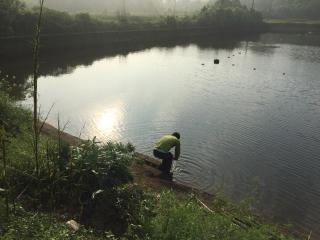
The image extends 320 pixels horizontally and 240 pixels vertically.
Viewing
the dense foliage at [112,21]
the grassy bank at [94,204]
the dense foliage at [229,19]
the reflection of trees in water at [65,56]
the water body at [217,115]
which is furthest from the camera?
the dense foliage at [229,19]

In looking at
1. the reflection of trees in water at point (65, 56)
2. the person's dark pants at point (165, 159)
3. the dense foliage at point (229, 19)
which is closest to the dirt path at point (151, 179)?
the person's dark pants at point (165, 159)

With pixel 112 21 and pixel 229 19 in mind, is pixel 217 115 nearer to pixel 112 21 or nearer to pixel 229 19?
pixel 112 21

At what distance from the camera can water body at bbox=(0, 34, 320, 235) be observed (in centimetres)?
1716

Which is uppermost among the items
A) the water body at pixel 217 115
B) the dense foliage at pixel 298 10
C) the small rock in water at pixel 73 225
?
the dense foliage at pixel 298 10

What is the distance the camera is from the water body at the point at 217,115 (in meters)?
17.2

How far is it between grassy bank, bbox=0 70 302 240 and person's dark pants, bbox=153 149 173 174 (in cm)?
345

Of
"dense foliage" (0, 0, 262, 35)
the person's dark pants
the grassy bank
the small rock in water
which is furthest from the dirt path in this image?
"dense foliage" (0, 0, 262, 35)

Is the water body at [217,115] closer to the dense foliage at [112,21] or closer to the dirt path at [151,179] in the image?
the dirt path at [151,179]

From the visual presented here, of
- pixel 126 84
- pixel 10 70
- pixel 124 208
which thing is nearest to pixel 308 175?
pixel 124 208

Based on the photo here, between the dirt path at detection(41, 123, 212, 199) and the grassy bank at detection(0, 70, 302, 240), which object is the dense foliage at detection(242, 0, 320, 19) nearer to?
the dirt path at detection(41, 123, 212, 199)

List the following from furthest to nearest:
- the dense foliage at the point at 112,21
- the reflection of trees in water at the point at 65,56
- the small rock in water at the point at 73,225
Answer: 1. the dense foliage at the point at 112,21
2. the reflection of trees in water at the point at 65,56
3. the small rock in water at the point at 73,225

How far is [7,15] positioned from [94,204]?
4772 centimetres

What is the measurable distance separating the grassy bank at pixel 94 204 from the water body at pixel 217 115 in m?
→ 6.13

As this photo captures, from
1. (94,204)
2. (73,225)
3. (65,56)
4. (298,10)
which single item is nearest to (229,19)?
(298,10)
